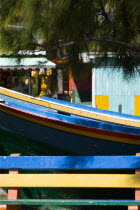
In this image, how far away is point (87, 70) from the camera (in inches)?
251

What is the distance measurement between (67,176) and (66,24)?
5.78ft

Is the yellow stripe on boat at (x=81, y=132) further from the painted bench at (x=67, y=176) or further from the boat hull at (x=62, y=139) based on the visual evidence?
the painted bench at (x=67, y=176)

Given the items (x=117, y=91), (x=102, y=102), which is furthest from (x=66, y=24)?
(x=117, y=91)

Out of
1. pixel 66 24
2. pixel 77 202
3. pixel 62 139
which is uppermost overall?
pixel 66 24

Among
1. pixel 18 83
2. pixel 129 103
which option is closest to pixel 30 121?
pixel 129 103

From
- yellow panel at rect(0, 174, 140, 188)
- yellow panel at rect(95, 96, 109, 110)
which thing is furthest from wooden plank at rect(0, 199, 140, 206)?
yellow panel at rect(95, 96, 109, 110)

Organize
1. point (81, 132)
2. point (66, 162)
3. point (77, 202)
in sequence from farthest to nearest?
point (81, 132), point (66, 162), point (77, 202)

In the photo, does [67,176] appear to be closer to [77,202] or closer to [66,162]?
[66,162]

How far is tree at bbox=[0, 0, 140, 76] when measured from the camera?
16.0 ft

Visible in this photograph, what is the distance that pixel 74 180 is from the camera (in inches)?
157

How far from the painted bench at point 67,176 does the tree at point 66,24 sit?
4.51ft

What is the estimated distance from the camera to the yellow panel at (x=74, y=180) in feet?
12.8

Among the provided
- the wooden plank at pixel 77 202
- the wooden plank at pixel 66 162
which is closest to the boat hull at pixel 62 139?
the wooden plank at pixel 66 162

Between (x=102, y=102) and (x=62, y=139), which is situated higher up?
(x=62, y=139)
